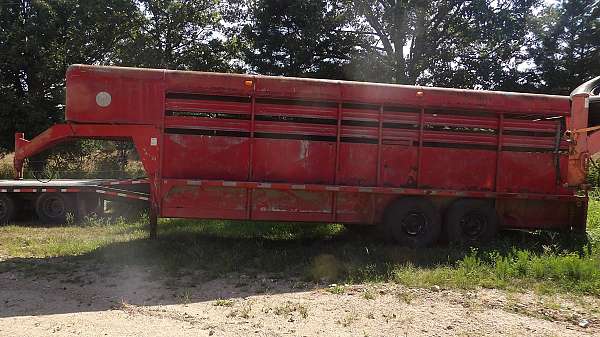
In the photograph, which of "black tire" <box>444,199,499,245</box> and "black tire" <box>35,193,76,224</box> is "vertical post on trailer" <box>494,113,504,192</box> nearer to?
"black tire" <box>444,199,499,245</box>

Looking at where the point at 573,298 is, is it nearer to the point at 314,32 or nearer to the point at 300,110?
the point at 300,110

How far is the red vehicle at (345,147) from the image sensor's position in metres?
8.20

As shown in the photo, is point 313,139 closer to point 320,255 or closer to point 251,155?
point 251,155

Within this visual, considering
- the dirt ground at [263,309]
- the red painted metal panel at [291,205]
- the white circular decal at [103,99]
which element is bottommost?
the dirt ground at [263,309]

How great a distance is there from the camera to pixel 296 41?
21734 mm

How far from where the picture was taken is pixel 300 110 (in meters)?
8.42

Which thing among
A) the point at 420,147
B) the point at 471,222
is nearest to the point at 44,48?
the point at 420,147

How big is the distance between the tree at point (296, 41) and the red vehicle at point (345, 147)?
1363 cm

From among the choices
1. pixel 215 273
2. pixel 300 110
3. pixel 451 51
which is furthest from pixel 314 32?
pixel 215 273

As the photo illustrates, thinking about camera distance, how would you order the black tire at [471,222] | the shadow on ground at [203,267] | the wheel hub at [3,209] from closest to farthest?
the shadow on ground at [203,267] → the black tire at [471,222] → the wheel hub at [3,209]

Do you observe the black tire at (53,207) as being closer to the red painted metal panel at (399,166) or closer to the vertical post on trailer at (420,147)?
the red painted metal panel at (399,166)

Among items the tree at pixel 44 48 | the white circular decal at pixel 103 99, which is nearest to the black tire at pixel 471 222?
the white circular decal at pixel 103 99

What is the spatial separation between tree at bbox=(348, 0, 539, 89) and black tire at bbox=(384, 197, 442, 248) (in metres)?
15.1

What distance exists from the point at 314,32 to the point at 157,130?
49.6ft
